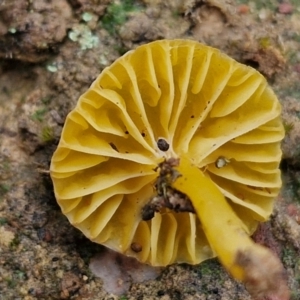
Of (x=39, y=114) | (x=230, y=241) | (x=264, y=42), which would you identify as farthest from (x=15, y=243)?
(x=264, y=42)

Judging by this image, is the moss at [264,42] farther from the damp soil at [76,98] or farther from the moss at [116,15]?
the moss at [116,15]

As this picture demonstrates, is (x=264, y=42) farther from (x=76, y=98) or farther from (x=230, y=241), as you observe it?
(x=230, y=241)

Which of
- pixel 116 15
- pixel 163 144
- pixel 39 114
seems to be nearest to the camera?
pixel 163 144

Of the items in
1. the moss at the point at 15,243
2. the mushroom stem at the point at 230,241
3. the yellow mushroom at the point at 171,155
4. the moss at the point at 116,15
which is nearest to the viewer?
the mushroom stem at the point at 230,241

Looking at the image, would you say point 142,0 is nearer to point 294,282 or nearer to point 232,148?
point 232,148

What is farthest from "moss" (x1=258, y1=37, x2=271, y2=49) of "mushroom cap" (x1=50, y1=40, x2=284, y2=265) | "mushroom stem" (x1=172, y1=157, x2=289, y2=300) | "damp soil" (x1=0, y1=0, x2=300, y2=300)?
→ "mushroom stem" (x1=172, y1=157, x2=289, y2=300)

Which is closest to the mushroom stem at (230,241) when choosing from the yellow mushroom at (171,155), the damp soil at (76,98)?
the yellow mushroom at (171,155)
